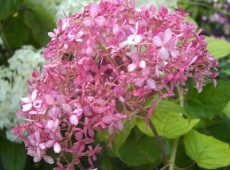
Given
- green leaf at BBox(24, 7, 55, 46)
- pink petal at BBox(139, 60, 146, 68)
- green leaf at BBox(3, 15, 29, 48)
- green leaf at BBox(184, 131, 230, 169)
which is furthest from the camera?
green leaf at BBox(3, 15, 29, 48)

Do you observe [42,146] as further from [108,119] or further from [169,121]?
[169,121]

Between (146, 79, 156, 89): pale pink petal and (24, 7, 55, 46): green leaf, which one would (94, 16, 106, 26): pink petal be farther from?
(24, 7, 55, 46): green leaf

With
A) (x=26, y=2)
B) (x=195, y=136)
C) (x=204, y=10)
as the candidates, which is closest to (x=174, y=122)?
(x=195, y=136)

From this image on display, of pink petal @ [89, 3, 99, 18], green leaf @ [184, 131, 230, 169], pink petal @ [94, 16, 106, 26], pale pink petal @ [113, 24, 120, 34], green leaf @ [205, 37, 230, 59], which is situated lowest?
green leaf @ [184, 131, 230, 169]

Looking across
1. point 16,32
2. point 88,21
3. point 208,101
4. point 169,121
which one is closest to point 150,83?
point 88,21

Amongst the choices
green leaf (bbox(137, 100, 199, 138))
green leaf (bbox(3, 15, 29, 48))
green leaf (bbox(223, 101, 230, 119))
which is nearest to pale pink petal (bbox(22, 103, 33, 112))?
green leaf (bbox(137, 100, 199, 138))

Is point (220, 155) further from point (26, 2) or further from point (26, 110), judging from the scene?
point (26, 2)
